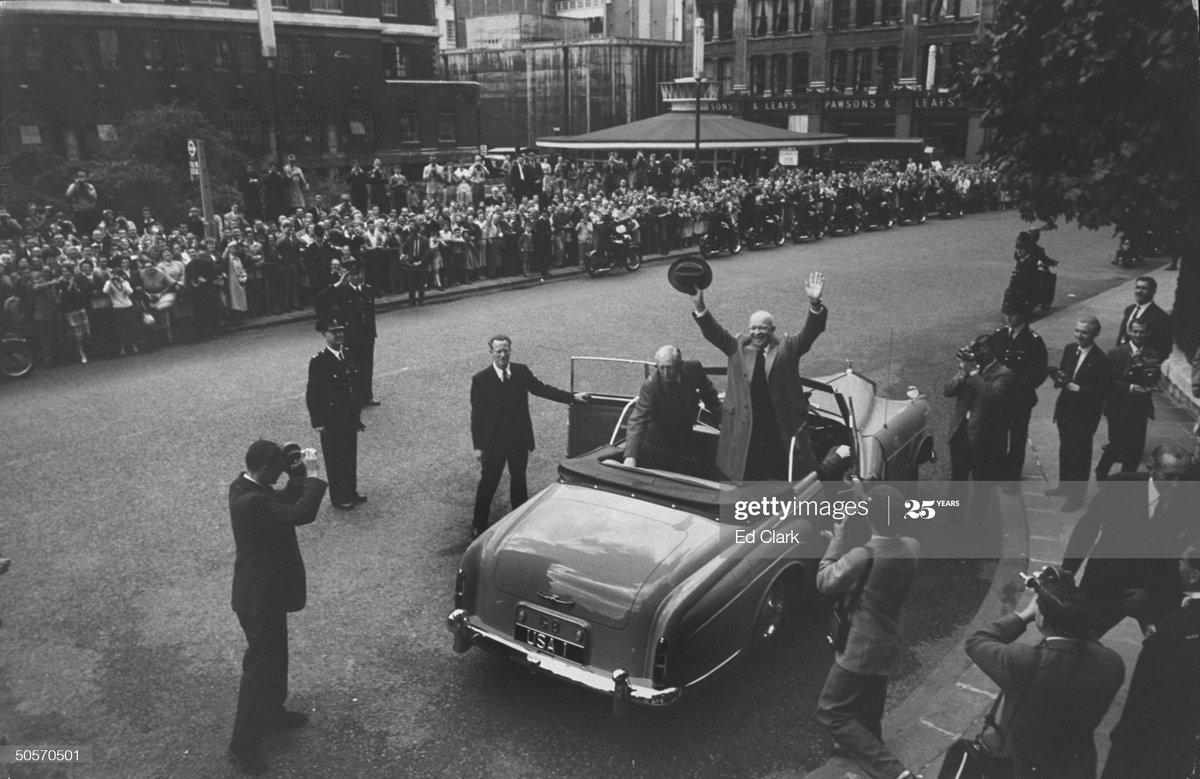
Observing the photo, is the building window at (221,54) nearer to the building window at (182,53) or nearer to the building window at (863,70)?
the building window at (182,53)

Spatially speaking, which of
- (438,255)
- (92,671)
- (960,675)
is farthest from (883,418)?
(438,255)

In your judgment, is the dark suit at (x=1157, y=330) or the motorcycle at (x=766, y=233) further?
the motorcycle at (x=766, y=233)

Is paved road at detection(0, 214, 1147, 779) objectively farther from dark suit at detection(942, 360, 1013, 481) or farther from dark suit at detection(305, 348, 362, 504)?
dark suit at detection(942, 360, 1013, 481)

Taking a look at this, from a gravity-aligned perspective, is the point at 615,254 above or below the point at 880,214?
above

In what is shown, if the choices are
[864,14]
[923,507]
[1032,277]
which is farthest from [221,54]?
[923,507]

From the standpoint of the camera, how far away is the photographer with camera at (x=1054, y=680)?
3451mm

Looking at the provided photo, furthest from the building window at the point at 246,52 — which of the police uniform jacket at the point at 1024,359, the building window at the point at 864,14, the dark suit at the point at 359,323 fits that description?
the police uniform jacket at the point at 1024,359

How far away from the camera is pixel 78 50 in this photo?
39156 mm

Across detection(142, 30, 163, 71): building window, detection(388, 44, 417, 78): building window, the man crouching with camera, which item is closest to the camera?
the man crouching with camera

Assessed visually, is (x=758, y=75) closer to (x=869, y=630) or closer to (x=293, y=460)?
(x=293, y=460)

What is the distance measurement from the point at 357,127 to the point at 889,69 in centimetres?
3169

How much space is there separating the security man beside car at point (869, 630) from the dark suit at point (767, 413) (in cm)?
183

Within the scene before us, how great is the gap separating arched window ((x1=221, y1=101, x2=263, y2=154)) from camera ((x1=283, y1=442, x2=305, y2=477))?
43.2m

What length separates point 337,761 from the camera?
5.07 m
